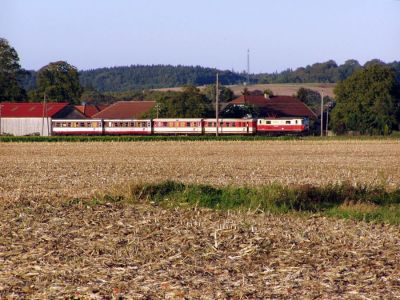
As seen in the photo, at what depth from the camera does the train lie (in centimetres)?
8544

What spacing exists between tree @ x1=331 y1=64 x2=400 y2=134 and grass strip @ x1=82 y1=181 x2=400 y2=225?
77151 millimetres

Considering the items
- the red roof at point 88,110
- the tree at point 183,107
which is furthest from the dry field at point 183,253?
the red roof at point 88,110

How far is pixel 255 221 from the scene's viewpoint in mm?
14430

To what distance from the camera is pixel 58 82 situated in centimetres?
12888

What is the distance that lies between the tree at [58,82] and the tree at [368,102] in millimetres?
49646

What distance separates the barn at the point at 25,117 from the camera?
10125 cm

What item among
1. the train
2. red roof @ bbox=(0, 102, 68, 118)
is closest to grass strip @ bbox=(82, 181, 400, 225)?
the train

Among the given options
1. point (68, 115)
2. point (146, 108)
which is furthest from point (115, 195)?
point (146, 108)

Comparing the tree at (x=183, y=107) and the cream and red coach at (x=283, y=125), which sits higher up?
the tree at (x=183, y=107)

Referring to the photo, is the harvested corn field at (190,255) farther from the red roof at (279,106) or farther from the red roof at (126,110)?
the red roof at (279,106)

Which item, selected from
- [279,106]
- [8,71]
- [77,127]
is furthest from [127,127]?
[279,106]

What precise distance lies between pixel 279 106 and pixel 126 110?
25.9 metres

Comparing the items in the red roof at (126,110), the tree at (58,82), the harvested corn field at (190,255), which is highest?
the tree at (58,82)

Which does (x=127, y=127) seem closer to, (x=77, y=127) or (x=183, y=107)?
(x=77, y=127)
